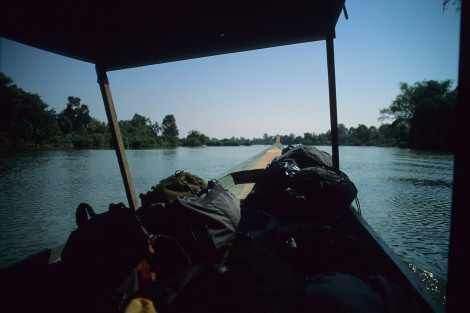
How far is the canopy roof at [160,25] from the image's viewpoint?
2075 millimetres

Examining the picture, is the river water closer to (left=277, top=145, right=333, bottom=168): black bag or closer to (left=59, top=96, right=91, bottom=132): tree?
(left=277, top=145, right=333, bottom=168): black bag

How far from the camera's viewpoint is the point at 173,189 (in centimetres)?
266

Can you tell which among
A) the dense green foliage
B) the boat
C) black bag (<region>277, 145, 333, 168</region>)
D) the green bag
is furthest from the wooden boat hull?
the dense green foliage

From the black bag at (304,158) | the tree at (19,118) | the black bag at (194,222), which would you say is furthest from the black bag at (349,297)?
the tree at (19,118)

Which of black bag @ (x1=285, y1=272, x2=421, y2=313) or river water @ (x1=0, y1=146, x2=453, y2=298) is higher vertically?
black bag @ (x1=285, y1=272, x2=421, y2=313)

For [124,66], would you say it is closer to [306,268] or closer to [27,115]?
[306,268]

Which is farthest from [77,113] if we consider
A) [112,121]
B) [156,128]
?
[112,121]

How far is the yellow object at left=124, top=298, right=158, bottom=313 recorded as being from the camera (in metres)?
0.90

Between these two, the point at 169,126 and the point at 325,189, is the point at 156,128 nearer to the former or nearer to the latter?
the point at 169,126

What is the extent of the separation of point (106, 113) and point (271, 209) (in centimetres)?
277

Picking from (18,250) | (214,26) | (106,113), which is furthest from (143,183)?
(214,26)

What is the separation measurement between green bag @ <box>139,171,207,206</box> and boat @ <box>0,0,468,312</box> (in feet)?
2.92

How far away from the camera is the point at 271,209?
8.01 feet

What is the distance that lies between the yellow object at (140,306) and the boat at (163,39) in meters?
0.57
